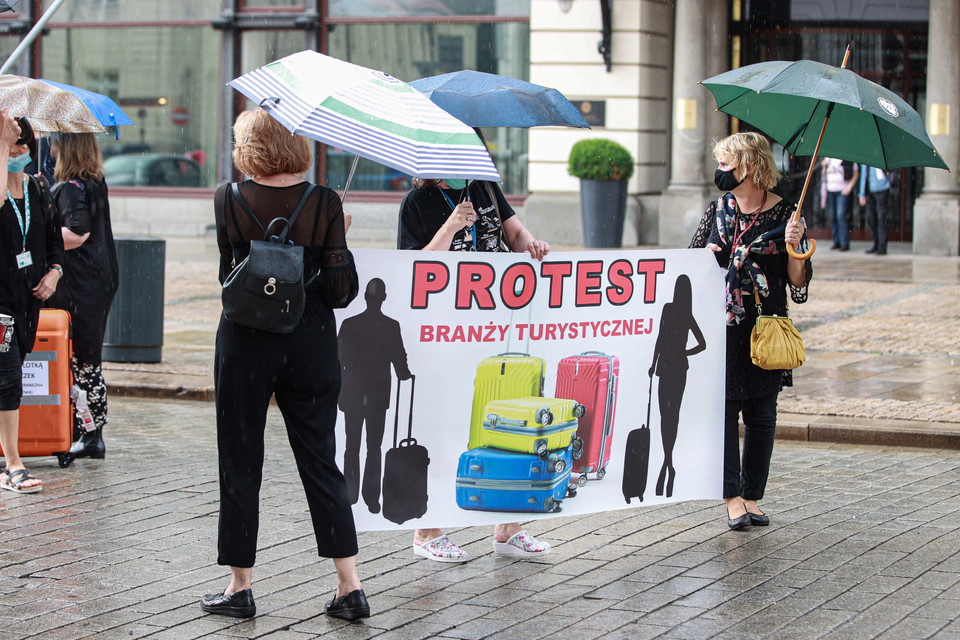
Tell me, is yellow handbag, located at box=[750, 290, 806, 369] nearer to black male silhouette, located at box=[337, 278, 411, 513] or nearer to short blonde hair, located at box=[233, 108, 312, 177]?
black male silhouette, located at box=[337, 278, 411, 513]

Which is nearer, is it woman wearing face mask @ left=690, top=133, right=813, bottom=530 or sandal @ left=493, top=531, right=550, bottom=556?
sandal @ left=493, top=531, right=550, bottom=556

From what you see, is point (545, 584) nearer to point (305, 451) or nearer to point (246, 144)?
point (305, 451)

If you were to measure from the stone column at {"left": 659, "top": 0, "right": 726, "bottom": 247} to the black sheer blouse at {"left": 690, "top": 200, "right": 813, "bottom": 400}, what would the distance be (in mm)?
13359

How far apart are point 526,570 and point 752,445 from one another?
1.34 m

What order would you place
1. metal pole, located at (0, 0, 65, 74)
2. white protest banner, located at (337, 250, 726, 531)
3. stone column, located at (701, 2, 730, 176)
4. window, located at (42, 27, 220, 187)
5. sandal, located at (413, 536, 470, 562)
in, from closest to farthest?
white protest banner, located at (337, 250, 726, 531) < sandal, located at (413, 536, 470, 562) < metal pole, located at (0, 0, 65, 74) < stone column, located at (701, 2, 730, 176) < window, located at (42, 27, 220, 187)

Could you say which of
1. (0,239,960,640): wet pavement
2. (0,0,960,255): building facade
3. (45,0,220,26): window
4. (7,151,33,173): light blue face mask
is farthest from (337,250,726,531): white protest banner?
(45,0,220,26): window

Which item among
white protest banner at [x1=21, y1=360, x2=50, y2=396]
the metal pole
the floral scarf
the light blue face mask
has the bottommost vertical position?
white protest banner at [x1=21, y1=360, x2=50, y2=396]

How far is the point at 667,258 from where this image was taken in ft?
18.4

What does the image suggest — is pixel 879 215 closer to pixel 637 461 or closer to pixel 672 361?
pixel 672 361

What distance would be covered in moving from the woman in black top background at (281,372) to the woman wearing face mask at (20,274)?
2.22m

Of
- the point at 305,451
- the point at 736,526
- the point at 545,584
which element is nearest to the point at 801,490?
the point at 736,526

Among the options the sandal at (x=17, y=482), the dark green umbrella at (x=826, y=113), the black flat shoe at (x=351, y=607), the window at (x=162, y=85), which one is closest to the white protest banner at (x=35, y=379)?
the sandal at (x=17, y=482)

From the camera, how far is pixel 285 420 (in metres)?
4.48

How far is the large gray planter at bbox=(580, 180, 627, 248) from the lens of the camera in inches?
720
